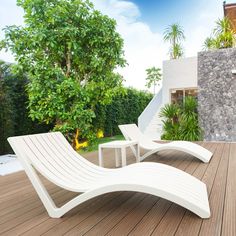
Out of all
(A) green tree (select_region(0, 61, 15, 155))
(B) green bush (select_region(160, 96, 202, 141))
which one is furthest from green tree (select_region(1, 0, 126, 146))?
(B) green bush (select_region(160, 96, 202, 141))

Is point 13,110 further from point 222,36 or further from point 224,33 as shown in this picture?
point 224,33

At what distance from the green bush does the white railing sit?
2271mm

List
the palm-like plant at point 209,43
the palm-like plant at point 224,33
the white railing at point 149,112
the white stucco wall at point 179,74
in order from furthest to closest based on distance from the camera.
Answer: the white railing at point 149,112
the white stucco wall at point 179,74
the palm-like plant at point 209,43
the palm-like plant at point 224,33

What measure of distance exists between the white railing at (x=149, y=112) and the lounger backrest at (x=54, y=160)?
9.26 meters

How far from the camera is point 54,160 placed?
346 centimetres

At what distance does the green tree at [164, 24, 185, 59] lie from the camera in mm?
13508

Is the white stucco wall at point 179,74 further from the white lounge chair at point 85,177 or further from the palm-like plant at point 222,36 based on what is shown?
the white lounge chair at point 85,177

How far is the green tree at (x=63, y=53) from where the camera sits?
26.6ft

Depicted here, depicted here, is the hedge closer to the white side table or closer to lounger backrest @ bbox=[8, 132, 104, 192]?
the white side table

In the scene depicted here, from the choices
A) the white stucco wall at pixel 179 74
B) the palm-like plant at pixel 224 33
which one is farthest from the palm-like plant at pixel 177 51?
the palm-like plant at pixel 224 33

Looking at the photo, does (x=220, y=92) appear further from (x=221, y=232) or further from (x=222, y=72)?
(x=221, y=232)

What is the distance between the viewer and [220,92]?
1051cm

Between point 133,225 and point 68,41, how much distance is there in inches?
268

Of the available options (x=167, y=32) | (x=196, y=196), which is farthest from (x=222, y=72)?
(x=196, y=196)
